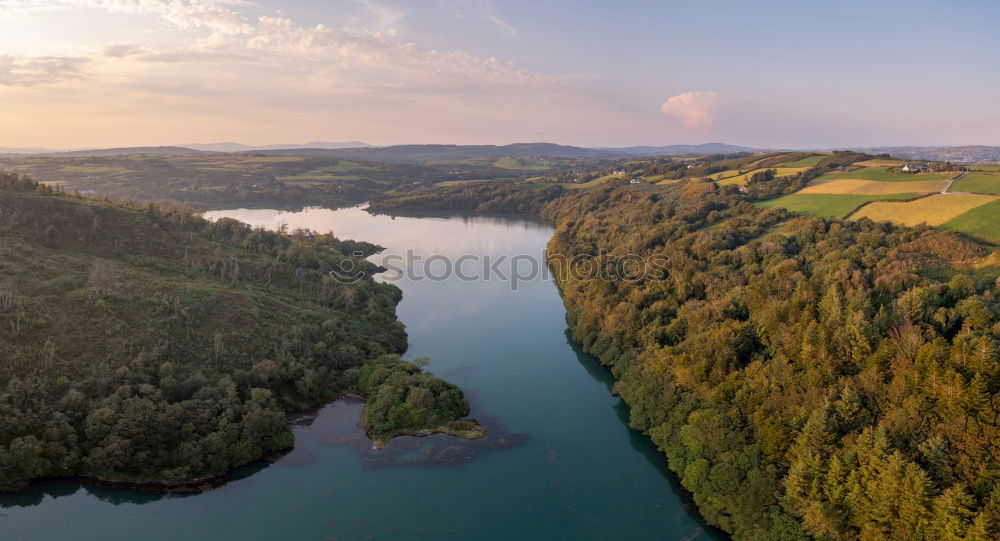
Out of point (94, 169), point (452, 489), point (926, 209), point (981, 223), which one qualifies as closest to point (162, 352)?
point (452, 489)

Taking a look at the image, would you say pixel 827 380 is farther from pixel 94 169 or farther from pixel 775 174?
pixel 94 169

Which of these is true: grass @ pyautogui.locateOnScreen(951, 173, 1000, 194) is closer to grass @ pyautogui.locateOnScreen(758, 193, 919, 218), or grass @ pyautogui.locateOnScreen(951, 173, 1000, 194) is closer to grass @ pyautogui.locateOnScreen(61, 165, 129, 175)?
grass @ pyautogui.locateOnScreen(758, 193, 919, 218)

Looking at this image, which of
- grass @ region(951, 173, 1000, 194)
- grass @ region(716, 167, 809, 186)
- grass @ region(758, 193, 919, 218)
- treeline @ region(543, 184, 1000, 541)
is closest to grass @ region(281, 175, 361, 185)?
grass @ region(716, 167, 809, 186)

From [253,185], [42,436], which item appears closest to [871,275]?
[42,436]

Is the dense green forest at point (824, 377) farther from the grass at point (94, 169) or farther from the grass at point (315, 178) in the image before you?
the grass at point (94, 169)

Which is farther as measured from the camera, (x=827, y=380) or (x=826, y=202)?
(x=826, y=202)

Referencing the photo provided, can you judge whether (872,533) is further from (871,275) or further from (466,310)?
(466,310)
